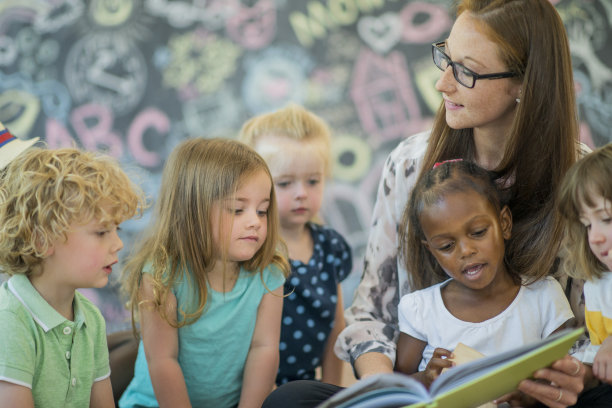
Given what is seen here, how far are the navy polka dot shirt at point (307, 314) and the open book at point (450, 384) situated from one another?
3.16 feet

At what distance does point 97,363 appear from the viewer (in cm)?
165

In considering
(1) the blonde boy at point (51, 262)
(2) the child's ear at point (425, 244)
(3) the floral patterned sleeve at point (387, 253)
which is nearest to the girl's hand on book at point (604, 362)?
(2) the child's ear at point (425, 244)

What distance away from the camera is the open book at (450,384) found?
3.75 feet

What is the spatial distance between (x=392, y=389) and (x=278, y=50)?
7.46 ft

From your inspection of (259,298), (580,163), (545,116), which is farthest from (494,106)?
(259,298)

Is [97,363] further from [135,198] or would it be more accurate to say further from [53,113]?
[53,113]

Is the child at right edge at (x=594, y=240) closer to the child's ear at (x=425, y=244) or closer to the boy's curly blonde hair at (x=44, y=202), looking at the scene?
the child's ear at (x=425, y=244)

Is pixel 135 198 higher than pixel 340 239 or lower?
higher

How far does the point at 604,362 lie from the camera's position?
1.46 metres

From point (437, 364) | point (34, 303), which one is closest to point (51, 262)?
point (34, 303)

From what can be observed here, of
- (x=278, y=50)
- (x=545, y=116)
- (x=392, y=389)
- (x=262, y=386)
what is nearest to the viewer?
(x=392, y=389)

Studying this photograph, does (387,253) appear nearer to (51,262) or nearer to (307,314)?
(307,314)

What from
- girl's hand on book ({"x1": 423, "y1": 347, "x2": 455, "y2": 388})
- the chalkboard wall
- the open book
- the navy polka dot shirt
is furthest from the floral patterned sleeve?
the chalkboard wall

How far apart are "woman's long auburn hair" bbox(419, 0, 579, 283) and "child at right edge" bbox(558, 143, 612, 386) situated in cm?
10
